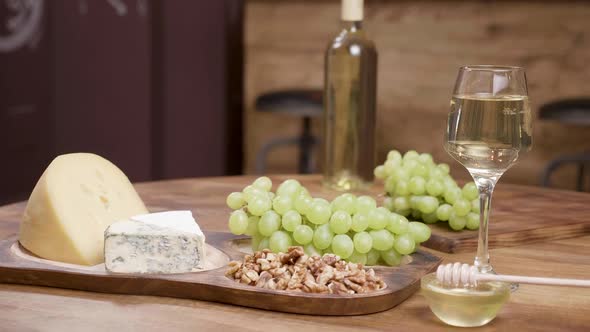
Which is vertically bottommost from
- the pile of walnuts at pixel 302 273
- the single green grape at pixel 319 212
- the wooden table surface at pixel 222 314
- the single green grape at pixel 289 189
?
the wooden table surface at pixel 222 314

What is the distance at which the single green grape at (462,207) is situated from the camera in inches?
50.5

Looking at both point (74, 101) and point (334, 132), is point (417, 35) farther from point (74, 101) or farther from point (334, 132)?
point (334, 132)

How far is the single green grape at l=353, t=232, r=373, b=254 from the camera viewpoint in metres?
1.05

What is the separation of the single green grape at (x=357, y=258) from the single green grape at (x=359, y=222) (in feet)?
0.10

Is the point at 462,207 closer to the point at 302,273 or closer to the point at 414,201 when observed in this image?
the point at 414,201

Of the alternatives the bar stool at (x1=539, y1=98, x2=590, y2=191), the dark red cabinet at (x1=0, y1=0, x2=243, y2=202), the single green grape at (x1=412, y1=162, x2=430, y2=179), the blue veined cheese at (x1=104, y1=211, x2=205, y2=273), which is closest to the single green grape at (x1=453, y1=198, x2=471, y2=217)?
the single green grape at (x1=412, y1=162, x2=430, y2=179)

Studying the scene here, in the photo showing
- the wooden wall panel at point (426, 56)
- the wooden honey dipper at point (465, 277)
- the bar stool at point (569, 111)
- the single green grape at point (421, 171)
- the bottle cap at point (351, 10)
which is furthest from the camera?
the wooden wall panel at point (426, 56)

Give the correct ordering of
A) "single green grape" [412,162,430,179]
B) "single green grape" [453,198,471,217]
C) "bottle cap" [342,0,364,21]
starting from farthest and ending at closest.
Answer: "bottle cap" [342,0,364,21]
"single green grape" [412,162,430,179]
"single green grape" [453,198,471,217]

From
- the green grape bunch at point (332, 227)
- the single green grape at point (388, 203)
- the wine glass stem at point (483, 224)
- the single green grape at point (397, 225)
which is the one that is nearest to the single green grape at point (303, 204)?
the green grape bunch at point (332, 227)

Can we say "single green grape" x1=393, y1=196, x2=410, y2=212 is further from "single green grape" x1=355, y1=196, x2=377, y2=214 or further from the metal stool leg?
the metal stool leg

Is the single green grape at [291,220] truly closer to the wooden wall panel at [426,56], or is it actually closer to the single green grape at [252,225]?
the single green grape at [252,225]

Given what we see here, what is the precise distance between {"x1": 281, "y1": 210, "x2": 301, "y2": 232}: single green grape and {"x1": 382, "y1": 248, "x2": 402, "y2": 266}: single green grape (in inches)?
4.4

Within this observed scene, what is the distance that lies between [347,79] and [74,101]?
1.99 metres

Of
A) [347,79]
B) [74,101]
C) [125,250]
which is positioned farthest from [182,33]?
[125,250]
